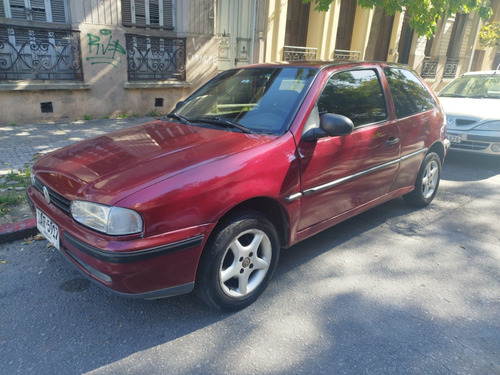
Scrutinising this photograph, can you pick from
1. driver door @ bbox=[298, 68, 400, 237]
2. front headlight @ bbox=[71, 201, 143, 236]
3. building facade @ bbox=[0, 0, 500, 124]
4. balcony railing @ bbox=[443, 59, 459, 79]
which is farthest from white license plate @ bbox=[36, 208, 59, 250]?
balcony railing @ bbox=[443, 59, 459, 79]

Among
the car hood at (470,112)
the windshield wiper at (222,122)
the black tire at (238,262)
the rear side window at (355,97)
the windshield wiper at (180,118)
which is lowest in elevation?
the black tire at (238,262)

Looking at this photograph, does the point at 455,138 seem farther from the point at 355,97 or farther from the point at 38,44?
the point at 38,44

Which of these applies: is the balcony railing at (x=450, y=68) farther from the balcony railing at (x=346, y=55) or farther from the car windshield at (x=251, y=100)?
the car windshield at (x=251, y=100)

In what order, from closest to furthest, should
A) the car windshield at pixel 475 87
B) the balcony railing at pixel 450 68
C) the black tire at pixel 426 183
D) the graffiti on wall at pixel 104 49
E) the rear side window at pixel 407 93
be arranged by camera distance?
1. the rear side window at pixel 407 93
2. the black tire at pixel 426 183
3. the car windshield at pixel 475 87
4. the graffiti on wall at pixel 104 49
5. the balcony railing at pixel 450 68

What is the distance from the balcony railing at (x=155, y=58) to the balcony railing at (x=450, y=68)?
596 inches

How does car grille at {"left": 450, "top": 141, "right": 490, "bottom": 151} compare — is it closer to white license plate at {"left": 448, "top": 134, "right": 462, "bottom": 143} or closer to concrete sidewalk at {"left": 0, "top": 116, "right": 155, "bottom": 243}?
white license plate at {"left": 448, "top": 134, "right": 462, "bottom": 143}

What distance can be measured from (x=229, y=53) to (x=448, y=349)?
10174 millimetres

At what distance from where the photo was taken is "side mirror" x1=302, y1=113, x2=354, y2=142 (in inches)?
Answer: 117

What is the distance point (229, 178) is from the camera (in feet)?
8.27

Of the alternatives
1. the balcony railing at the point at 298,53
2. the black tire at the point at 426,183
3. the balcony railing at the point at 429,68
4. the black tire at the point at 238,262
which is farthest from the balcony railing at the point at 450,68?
the black tire at the point at 238,262

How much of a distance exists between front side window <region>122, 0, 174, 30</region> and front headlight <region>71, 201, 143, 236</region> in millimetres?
8055

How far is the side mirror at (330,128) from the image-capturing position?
2.97 meters

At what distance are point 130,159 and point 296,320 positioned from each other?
1.61 metres

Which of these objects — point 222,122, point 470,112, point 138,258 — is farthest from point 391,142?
point 470,112
